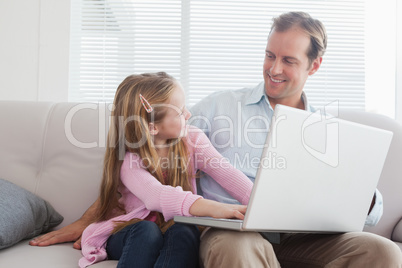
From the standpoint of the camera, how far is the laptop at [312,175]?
90 centimetres

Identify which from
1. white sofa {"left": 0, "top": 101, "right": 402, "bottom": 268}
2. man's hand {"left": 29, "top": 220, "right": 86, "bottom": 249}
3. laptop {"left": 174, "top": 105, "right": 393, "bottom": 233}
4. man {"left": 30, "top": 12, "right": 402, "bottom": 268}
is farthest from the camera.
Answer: white sofa {"left": 0, "top": 101, "right": 402, "bottom": 268}

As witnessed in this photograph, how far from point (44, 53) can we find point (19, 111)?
84 cm

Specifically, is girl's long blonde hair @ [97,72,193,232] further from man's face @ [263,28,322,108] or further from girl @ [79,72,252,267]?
man's face @ [263,28,322,108]

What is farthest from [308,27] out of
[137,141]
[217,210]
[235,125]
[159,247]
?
[159,247]

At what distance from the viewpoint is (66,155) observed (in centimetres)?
171

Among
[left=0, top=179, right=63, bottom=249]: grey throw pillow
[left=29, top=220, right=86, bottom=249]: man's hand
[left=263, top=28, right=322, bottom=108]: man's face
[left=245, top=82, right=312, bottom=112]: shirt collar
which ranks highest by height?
[left=263, top=28, right=322, bottom=108]: man's face

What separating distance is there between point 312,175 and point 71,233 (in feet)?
2.91

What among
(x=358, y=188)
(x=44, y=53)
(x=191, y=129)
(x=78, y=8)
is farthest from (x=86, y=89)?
(x=358, y=188)

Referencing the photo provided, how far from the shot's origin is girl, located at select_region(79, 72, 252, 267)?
1.33 meters

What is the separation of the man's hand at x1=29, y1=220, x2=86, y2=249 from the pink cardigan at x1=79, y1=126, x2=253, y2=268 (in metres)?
0.09

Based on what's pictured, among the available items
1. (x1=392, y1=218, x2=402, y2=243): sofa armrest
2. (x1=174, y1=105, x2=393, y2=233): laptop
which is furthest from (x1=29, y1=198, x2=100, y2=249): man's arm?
(x1=392, y1=218, x2=402, y2=243): sofa armrest

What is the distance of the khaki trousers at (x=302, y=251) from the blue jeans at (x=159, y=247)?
6 cm

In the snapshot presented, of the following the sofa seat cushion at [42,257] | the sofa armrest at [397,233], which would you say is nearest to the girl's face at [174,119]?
the sofa seat cushion at [42,257]

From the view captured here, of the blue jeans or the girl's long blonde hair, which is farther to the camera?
the girl's long blonde hair
